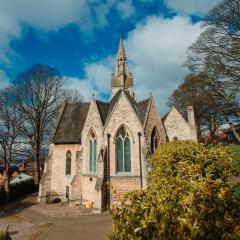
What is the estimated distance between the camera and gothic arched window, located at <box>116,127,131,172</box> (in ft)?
60.6

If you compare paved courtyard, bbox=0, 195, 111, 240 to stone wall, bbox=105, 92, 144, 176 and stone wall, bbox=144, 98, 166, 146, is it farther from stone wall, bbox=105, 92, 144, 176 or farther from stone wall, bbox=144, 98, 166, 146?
stone wall, bbox=144, 98, 166, 146

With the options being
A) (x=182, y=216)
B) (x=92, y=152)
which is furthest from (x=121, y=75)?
(x=182, y=216)

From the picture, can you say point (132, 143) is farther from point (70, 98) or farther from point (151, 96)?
point (70, 98)

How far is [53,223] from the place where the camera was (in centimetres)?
1477

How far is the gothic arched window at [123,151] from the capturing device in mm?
18469

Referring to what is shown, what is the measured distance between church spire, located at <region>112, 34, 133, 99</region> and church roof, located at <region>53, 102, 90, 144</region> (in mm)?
10762

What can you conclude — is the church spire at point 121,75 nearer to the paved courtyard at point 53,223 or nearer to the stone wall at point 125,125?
the stone wall at point 125,125

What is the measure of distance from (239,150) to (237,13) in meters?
13.2

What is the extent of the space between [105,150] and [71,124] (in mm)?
8329

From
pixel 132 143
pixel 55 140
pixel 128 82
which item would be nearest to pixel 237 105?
pixel 132 143

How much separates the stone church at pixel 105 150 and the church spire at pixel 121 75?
13.4 m

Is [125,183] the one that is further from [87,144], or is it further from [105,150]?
[87,144]

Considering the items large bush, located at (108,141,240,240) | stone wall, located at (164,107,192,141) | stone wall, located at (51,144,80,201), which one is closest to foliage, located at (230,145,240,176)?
stone wall, located at (164,107,192,141)

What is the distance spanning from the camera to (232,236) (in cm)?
268
